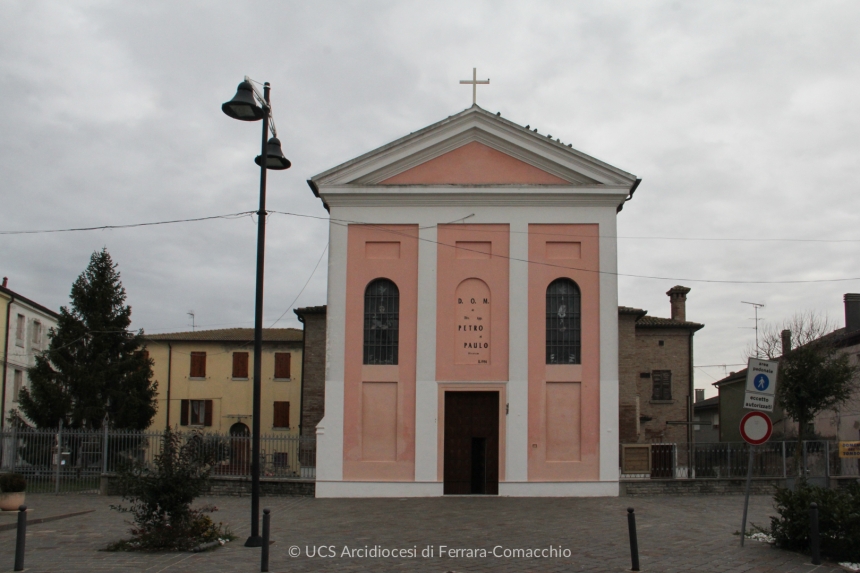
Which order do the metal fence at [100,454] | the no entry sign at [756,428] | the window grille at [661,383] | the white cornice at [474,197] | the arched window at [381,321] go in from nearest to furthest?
the no entry sign at [756,428] < the arched window at [381,321] < the white cornice at [474,197] < the metal fence at [100,454] < the window grille at [661,383]

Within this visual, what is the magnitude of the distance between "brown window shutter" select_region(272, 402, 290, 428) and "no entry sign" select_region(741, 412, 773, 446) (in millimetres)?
31494

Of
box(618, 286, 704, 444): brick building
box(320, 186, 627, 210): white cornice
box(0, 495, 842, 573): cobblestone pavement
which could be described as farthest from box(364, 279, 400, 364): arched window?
box(618, 286, 704, 444): brick building

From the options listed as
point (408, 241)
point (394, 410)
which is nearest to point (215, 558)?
point (394, 410)

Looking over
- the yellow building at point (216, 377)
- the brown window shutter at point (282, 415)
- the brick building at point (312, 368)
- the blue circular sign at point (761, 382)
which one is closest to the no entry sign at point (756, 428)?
the blue circular sign at point (761, 382)

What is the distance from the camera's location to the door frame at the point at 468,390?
1959 centimetres

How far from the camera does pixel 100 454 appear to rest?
22281 mm

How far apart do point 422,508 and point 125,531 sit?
6096 millimetres

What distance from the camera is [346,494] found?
19.6 meters

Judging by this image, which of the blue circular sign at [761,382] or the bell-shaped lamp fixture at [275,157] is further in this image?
the bell-shaped lamp fixture at [275,157]

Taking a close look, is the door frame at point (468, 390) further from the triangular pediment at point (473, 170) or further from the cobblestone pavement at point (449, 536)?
the triangular pediment at point (473, 170)

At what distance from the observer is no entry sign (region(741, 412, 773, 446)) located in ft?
36.6

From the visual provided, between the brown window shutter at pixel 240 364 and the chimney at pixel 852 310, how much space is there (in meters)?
28.9

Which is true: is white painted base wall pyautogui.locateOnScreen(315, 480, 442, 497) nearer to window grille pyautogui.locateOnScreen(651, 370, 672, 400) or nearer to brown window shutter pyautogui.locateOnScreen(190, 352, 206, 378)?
window grille pyautogui.locateOnScreen(651, 370, 672, 400)

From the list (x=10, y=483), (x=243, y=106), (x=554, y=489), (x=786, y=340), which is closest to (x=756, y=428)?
(x=243, y=106)
